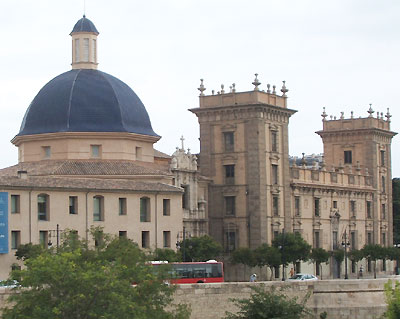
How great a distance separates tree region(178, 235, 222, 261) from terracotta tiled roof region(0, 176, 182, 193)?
323cm

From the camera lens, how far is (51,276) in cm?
4122

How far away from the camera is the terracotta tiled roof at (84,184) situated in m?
65.7

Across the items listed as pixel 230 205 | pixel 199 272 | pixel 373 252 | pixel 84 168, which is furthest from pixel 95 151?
pixel 373 252

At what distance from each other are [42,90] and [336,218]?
A: 25.6 meters

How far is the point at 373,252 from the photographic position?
94.0 m

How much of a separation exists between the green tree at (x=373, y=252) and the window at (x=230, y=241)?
1271 cm

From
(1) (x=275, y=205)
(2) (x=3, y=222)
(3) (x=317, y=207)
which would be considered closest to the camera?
(2) (x=3, y=222)

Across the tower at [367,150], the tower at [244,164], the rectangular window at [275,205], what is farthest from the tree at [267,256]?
the tower at [367,150]

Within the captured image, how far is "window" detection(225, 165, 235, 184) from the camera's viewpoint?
85.4 metres

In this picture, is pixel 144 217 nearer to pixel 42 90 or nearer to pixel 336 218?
pixel 42 90

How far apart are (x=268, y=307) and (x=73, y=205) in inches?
851

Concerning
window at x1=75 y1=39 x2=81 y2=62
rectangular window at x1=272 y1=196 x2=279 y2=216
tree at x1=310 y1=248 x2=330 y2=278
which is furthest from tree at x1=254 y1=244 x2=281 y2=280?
window at x1=75 y1=39 x2=81 y2=62

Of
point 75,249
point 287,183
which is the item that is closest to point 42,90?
point 287,183

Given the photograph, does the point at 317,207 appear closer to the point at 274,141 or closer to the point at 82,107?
the point at 274,141
